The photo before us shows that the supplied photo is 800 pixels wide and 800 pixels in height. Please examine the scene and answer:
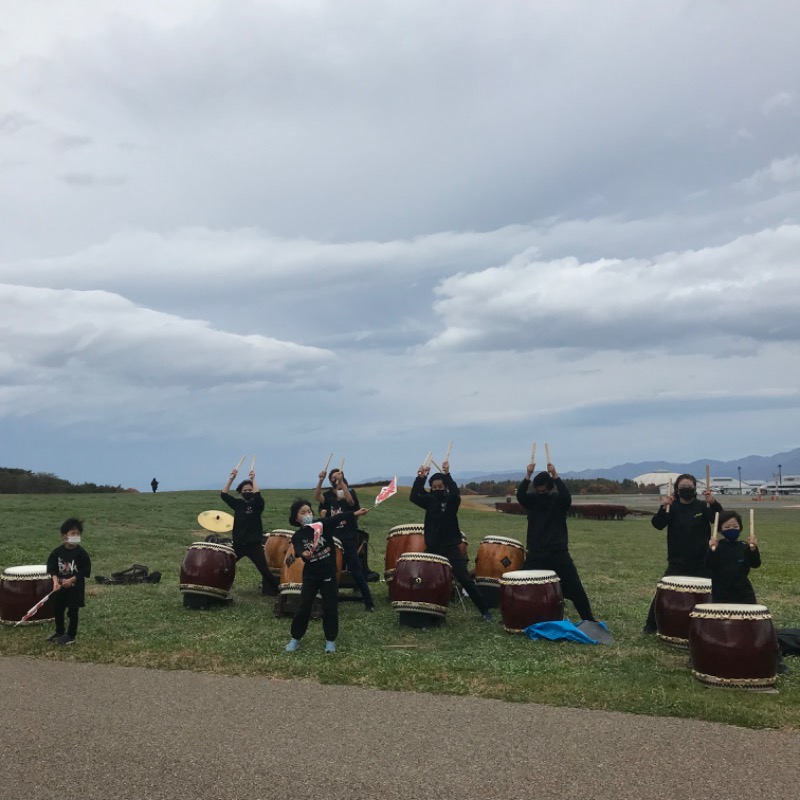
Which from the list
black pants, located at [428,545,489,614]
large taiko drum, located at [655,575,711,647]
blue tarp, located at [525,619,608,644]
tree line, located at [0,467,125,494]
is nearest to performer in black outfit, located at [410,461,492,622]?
black pants, located at [428,545,489,614]

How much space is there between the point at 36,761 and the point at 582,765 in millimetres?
3673

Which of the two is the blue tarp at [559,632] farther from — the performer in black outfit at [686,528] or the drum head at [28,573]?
the drum head at [28,573]

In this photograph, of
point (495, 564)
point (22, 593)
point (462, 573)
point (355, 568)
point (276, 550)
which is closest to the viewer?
point (22, 593)

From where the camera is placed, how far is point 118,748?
5.57 metres

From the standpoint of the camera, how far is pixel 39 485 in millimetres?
46250

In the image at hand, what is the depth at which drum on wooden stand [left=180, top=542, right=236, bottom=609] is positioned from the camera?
11.3m

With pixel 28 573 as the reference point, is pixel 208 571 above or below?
below

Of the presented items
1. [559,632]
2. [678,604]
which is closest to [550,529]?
[559,632]

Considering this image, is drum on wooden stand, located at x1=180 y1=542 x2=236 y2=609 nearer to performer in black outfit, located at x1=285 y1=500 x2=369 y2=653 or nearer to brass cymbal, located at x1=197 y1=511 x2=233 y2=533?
brass cymbal, located at x1=197 y1=511 x2=233 y2=533

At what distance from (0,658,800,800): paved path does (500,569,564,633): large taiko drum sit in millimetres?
3009

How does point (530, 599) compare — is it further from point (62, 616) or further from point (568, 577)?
point (62, 616)

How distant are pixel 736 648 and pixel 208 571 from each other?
7135mm

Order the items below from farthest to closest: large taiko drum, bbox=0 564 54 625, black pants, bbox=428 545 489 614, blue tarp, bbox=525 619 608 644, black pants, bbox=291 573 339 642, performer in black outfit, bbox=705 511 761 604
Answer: black pants, bbox=428 545 489 614 → large taiko drum, bbox=0 564 54 625 → blue tarp, bbox=525 619 608 644 → black pants, bbox=291 573 339 642 → performer in black outfit, bbox=705 511 761 604

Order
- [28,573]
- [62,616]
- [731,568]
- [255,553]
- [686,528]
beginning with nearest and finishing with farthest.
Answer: [731,568], [62,616], [686,528], [28,573], [255,553]
